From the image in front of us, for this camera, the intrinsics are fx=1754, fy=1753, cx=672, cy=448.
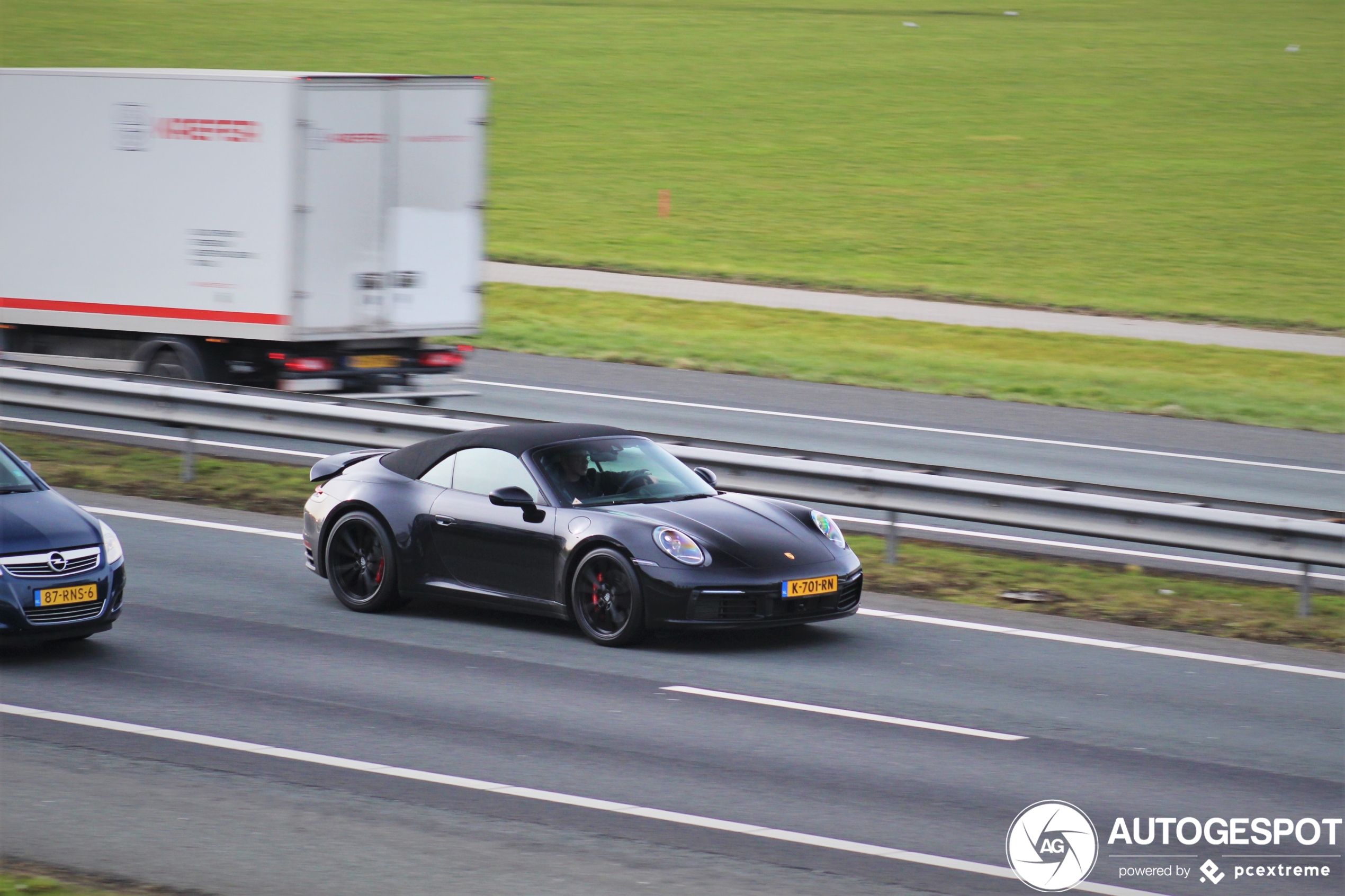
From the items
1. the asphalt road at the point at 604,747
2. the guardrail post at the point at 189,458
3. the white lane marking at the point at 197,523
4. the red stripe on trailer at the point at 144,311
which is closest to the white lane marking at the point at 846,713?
the asphalt road at the point at 604,747

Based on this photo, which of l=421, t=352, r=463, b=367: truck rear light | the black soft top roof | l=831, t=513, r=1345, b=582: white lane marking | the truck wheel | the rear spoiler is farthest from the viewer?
l=421, t=352, r=463, b=367: truck rear light

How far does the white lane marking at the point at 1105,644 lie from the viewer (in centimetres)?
1052

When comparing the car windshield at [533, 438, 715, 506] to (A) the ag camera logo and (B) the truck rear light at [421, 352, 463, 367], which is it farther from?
(B) the truck rear light at [421, 352, 463, 367]

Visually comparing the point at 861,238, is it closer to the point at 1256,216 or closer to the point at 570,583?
the point at 1256,216

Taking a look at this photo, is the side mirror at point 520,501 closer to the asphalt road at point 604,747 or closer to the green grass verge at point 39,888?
the asphalt road at point 604,747

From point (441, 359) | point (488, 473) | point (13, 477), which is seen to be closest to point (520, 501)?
point (488, 473)

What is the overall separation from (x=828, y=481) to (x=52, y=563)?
5794mm

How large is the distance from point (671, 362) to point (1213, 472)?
8349mm

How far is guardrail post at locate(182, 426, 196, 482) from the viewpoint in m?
15.5

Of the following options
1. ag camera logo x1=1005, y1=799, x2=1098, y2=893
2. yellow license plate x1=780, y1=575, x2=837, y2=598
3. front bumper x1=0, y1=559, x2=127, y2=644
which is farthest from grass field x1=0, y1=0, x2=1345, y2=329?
ag camera logo x1=1005, y1=799, x2=1098, y2=893

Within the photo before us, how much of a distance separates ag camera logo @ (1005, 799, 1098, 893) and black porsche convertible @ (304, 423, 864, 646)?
2.98 m

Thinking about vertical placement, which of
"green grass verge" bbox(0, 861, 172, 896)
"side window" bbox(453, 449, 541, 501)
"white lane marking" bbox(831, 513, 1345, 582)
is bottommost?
"green grass verge" bbox(0, 861, 172, 896)

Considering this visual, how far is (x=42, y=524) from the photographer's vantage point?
31.7 ft

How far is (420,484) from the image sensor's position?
11.4 metres
